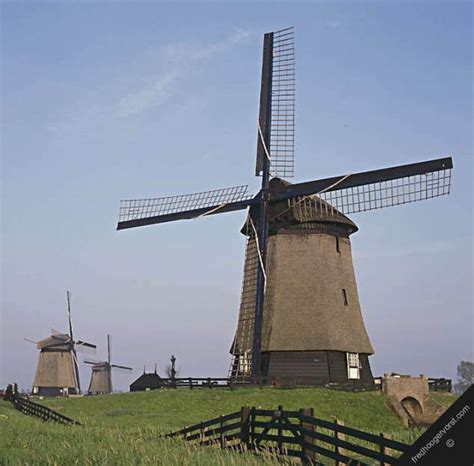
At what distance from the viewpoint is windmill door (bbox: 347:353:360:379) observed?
107 feet

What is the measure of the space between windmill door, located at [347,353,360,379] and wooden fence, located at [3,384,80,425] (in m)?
13.7

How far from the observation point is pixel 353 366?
33.0m

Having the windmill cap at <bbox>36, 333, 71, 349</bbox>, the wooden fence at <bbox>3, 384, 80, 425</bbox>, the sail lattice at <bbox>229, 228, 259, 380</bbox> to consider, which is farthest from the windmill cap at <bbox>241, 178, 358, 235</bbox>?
the windmill cap at <bbox>36, 333, 71, 349</bbox>

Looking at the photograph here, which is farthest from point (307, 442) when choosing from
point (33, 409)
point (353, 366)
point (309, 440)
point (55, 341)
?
point (55, 341)

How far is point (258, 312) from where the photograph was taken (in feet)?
101

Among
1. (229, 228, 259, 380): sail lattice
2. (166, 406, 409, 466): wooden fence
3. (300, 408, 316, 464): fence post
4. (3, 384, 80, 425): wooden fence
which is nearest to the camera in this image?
(166, 406, 409, 466): wooden fence

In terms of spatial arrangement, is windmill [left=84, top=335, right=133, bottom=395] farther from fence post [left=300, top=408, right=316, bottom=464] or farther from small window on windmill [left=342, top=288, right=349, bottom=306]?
fence post [left=300, top=408, right=316, bottom=464]

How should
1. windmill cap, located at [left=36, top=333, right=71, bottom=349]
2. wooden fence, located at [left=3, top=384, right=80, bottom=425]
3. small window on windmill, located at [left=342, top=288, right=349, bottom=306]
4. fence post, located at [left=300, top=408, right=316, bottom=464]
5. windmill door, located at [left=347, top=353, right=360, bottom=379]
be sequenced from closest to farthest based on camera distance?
fence post, located at [left=300, top=408, right=316, bottom=464] → wooden fence, located at [left=3, top=384, right=80, bottom=425] → windmill door, located at [left=347, top=353, right=360, bottom=379] → small window on windmill, located at [left=342, top=288, right=349, bottom=306] → windmill cap, located at [left=36, top=333, right=71, bottom=349]

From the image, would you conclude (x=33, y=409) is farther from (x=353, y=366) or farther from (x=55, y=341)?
(x=55, y=341)

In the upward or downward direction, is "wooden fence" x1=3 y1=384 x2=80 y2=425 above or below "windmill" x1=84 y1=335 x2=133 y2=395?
below

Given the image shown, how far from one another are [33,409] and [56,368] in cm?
3728

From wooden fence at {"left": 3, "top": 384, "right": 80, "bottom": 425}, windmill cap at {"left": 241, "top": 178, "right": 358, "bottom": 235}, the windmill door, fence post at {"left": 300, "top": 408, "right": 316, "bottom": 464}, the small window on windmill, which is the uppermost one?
windmill cap at {"left": 241, "top": 178, "right": 358, "bottom": 235}

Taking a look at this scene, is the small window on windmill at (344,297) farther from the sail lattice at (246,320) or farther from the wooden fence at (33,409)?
the wooden fence at (33,409)

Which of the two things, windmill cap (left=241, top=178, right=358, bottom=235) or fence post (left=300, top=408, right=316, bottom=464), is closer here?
fence post (left=300, top=408, right=316, bottom=464)
